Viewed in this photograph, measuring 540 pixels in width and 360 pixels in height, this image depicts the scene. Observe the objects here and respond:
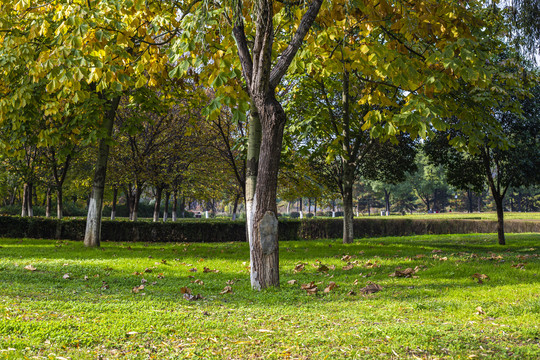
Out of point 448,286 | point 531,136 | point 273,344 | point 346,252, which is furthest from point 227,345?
point 531,136

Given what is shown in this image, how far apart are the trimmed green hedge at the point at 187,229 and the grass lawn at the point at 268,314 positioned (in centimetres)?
1083

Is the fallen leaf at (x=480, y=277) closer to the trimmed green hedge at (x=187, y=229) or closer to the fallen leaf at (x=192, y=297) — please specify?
the fallen leaf at (x=192, y=297)

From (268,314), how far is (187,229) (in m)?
16.1

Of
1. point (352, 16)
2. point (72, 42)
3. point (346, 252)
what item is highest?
point (352, 16)

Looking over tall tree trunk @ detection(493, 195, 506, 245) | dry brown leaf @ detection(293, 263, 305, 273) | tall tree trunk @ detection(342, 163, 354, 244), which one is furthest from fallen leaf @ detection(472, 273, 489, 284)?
tall tree trunk @ detection(493, 195, 506, 245)

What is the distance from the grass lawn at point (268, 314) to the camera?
339cm

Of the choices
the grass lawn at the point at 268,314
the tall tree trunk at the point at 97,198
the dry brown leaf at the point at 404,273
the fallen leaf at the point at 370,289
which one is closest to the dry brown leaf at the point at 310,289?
the grass lawn at the point at 268,314

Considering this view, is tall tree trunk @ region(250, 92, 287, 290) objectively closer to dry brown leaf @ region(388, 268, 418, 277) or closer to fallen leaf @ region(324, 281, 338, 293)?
fallen leaf @ region(324, 281, 338, 293)

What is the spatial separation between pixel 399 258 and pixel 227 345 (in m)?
7.74

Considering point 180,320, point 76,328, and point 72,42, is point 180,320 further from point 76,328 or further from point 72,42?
point 72,42

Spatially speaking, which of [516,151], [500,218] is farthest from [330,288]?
[500,218]

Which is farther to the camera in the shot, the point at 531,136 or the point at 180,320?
the point at 531,136

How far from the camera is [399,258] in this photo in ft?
33.8

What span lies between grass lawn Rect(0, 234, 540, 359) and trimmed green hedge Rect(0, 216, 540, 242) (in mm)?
10832
